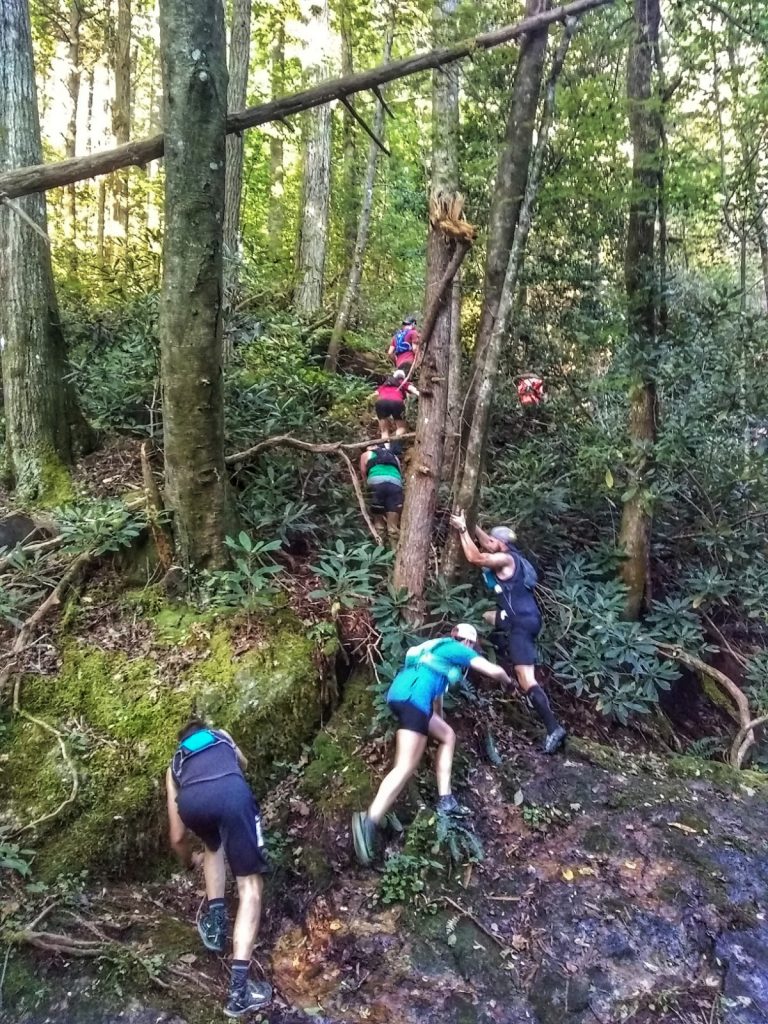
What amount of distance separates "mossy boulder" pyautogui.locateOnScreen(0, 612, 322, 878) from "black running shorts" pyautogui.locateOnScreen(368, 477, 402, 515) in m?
2.14

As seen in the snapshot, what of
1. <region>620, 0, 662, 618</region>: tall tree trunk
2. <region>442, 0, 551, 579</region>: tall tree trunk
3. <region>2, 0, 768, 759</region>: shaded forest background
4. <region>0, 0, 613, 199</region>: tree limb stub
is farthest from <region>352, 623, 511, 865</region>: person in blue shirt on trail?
<region>0, 0, 613, 199</region>: tree limb stub

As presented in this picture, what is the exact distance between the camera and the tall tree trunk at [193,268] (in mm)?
4934

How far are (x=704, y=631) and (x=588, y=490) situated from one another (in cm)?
220

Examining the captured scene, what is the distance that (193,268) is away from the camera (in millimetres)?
5125

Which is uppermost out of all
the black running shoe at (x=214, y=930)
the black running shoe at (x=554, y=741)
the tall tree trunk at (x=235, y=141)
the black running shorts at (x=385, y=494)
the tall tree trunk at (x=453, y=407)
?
the tall tree trunk at (x=235, y=141)

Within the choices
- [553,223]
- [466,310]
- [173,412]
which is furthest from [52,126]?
[173,412]

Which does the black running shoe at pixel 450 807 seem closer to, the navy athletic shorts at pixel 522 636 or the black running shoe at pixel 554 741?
the black running shoe at pixel 554 741

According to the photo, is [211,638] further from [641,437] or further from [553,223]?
[553,223]

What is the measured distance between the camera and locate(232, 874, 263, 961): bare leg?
377 cm

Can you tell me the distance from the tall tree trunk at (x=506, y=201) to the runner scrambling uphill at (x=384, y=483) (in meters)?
1.01

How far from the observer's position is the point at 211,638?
17.9 ft

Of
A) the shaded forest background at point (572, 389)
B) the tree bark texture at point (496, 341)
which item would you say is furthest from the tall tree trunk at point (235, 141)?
the tree bark texture at point (496, 341)

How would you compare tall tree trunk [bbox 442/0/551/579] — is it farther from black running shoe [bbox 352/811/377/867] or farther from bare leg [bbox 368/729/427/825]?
black running shoe [bbox 352/811/377/867]

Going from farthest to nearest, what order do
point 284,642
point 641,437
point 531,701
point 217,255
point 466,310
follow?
point 466,310, point 641,437, point 531,701, point 284,642, point 217,255
